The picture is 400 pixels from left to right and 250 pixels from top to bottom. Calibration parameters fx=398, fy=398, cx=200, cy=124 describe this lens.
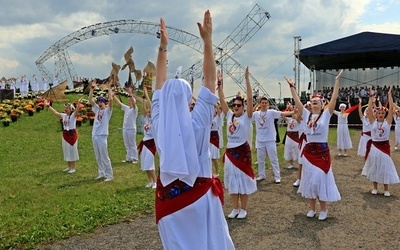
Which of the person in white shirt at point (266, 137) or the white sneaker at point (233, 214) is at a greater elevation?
the person in white shirt at point (266, 137)

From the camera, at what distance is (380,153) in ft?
28.8

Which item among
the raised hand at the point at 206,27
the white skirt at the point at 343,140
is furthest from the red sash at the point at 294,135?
the raised hand at the point at 206,27

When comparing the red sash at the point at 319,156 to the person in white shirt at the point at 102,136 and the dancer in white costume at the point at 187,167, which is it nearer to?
the dancer in white costume at the point at 187,167

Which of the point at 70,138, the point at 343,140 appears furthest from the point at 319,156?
the point at 343,140

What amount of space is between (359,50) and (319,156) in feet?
73.4

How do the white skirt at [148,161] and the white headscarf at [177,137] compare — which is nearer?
the white headscarf at [177,137]

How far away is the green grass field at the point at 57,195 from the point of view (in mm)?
6359

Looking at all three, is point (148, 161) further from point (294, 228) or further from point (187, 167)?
point (187, 167)

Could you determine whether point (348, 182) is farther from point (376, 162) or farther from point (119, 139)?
point (119, 139)

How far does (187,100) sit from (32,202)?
6.54 m

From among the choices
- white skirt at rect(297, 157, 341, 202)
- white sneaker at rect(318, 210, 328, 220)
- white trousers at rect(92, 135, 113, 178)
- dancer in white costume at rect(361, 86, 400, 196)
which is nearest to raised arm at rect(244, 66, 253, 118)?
white skirt at rect(297, 157, 341, 202)

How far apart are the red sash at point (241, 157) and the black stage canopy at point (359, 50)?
21641 mm

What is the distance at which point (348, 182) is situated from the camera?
33.0 feet

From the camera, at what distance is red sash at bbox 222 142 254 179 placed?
23.6ft
